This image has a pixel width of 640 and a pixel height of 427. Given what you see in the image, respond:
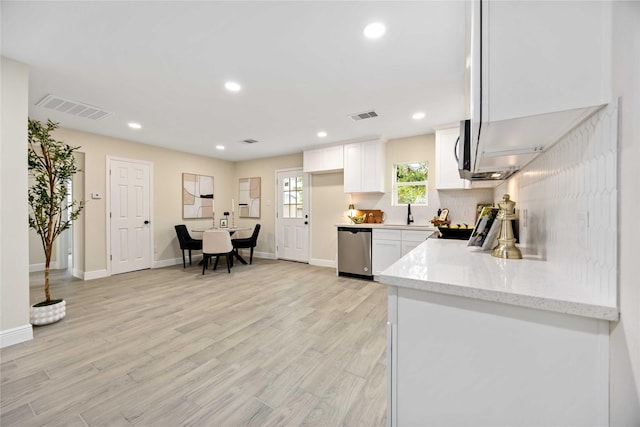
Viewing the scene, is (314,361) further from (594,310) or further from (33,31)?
(33,31)

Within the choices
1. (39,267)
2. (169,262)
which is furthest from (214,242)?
(39,267)

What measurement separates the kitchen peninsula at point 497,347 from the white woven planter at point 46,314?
347 cm

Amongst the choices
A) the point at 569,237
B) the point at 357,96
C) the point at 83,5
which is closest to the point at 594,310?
the point at 569,237

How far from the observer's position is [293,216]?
5953mm

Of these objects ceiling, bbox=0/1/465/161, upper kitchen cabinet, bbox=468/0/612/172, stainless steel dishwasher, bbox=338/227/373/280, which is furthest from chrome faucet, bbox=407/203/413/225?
upper kitchen cabinet, bbox=468/0/612/172

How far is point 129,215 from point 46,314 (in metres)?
2.63

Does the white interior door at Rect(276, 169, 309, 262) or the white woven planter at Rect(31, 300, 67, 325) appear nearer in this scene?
the white woven planter at Rect(31, 300, 67, 325)

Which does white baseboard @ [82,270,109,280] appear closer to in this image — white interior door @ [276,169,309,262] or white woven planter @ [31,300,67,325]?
white woven planter @ [31,300,67,325]

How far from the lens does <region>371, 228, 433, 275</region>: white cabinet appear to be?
395cm

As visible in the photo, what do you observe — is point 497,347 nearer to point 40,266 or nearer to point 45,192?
point 45,192

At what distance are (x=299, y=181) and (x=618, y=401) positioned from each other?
5.48 meters

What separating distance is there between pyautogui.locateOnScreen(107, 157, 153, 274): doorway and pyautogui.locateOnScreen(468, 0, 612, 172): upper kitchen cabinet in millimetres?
5731

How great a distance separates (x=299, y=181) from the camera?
586cm

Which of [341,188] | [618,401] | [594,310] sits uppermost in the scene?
[341,188]
